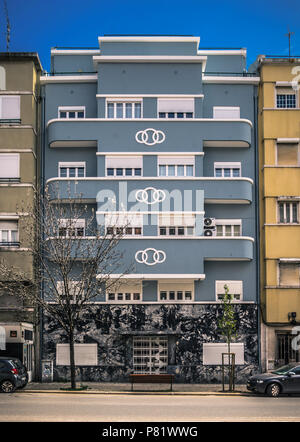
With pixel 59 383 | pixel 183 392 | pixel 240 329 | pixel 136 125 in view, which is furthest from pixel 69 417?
pixel 136 125

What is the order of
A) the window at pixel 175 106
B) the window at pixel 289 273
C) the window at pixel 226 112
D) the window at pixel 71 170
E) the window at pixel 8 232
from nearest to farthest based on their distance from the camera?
the window at pixel 8 232 → the window at pixel 289 273 → the window at pixel 175 106 → the window at pixel 71 170 → the window at pixel 226 112

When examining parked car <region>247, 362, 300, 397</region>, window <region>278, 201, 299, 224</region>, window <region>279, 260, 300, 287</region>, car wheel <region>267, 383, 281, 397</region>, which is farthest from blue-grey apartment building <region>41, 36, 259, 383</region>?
car wheel <region>267, 383, 281, 397</region>

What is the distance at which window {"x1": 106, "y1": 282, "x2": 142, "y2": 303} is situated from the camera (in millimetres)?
39500

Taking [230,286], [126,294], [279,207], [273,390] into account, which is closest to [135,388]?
[126,294]

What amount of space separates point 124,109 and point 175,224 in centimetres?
696

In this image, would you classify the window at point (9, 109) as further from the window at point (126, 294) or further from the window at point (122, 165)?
the window at point (126, 294)

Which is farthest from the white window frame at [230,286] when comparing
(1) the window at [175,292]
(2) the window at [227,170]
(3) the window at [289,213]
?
(2) the window at [227,170]

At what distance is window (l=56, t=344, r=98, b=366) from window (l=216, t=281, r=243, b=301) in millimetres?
7178

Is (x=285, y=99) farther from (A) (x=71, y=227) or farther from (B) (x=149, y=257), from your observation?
(A) (x=71, y=227)

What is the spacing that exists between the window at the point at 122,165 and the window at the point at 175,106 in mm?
2987

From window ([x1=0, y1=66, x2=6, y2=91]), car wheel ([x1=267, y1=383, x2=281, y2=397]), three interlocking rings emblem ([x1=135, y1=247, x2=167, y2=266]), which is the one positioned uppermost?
window ([x1=0, y1=66, x2=6, y2=91])

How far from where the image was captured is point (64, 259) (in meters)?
36.3

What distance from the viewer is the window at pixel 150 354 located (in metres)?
38.7

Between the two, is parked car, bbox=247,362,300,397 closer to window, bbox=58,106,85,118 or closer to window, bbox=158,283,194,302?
window, bbox=158,283,194,302
